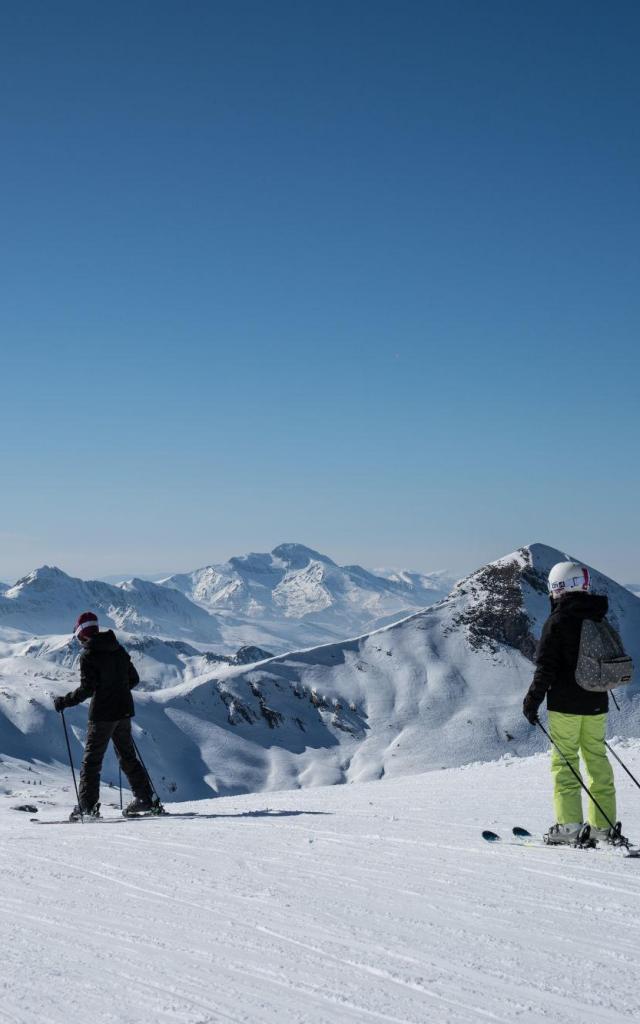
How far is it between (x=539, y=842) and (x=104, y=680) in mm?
5701

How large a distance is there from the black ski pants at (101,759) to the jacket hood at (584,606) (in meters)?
6.10

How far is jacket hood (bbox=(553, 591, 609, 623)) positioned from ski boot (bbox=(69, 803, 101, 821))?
6.47 meters

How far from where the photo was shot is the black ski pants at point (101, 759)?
1084 cm

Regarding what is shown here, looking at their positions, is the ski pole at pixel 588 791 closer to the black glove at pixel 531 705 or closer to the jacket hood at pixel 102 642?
the black glove at pixel 531 705

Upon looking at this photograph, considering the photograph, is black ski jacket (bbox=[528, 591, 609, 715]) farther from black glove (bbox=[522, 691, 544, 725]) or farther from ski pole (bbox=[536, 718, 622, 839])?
ski pole (bbox=[536, 718, 622, 839])

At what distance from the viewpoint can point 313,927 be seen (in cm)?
489

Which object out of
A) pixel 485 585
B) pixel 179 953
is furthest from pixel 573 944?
pixel 485 585

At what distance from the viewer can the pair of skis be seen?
283 inches

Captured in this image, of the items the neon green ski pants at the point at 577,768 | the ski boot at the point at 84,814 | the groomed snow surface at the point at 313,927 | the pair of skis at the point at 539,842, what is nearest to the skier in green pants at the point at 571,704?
the neon green ski pants at the point at 577,768

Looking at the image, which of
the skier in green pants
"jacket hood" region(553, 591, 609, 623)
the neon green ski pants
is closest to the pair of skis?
the skier in green pants

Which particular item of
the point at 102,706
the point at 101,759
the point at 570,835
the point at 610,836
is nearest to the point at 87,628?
the point at 102,706

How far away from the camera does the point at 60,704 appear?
426 inches

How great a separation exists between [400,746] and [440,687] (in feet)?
65.1

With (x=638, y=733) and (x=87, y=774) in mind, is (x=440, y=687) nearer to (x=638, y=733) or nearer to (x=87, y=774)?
(x=638, y=733)
